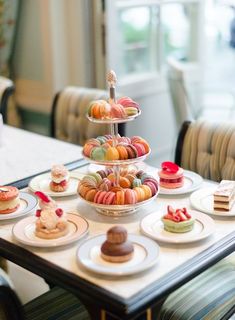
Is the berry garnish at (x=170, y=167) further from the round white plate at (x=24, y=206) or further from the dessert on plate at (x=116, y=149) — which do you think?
the round white plate at (x=24, y=206)

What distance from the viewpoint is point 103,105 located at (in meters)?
1.49

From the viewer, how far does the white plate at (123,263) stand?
129cm

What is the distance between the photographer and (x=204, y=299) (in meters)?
1.68

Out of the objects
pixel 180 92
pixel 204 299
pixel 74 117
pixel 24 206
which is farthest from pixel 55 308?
pixel 180 92

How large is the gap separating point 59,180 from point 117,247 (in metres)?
0.49

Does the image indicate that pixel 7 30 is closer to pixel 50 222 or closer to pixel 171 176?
pixel 171 176

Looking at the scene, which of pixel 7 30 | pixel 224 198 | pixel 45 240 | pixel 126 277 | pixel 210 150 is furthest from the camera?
pixel 7 30

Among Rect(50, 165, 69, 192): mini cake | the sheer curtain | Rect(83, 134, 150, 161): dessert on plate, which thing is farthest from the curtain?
Rect(83, 134, 150, 161): dessert on plate

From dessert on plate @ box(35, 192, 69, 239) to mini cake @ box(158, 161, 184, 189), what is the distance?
41cm

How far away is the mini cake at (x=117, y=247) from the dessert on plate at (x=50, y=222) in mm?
182

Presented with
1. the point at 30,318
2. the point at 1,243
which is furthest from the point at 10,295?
the point at 30,318

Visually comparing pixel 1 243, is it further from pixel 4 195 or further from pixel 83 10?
pixel 83 10

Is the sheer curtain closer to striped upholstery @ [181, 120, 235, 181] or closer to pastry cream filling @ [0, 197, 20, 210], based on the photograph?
striped upholstery @ [181, 120, 235, 181]

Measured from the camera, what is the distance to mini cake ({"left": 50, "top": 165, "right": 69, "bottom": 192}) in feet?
5.80
